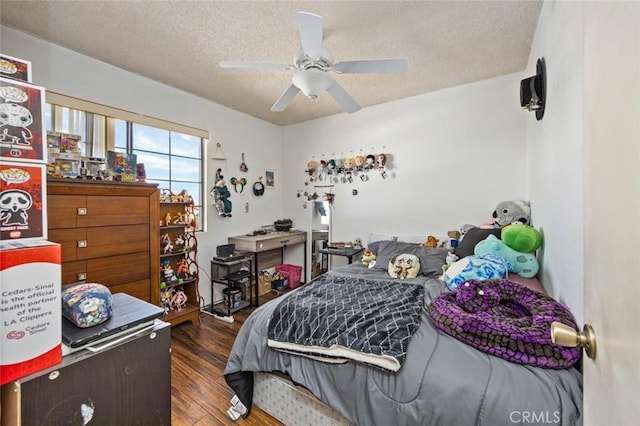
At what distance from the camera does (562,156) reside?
1413mm

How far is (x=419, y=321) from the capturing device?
1.45 m

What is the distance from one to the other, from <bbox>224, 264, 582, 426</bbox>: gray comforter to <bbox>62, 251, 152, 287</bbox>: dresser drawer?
A: 5.22 feet

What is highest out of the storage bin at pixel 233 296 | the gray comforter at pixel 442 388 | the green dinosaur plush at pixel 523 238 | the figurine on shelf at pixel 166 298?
the green dinosaur plush at pixel 523 238

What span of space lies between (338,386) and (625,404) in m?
1.10

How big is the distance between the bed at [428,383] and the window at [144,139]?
2.20 m

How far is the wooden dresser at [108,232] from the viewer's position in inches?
76.1

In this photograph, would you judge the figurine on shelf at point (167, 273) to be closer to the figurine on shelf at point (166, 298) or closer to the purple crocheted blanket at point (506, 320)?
the figurine on shelf at point (166, 298)

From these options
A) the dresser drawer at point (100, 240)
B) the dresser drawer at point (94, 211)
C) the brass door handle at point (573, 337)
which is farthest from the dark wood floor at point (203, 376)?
the brass door handle at point (573, 337)

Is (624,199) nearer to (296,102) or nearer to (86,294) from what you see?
(86,294)

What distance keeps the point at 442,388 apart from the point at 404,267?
4.61ft

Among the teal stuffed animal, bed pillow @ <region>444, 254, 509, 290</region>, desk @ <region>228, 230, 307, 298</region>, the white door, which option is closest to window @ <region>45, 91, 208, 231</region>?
desk @ <region>228, 230, 307, 298</region>

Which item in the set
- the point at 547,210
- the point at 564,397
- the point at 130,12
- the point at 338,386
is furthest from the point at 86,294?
the point at 547,210

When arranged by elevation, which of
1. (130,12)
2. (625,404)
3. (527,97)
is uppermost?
(130,12)

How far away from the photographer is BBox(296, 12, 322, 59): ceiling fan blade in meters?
1.36
